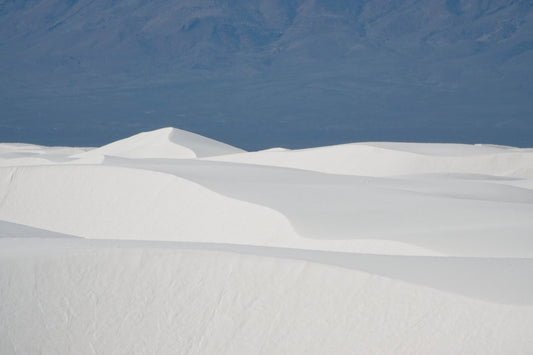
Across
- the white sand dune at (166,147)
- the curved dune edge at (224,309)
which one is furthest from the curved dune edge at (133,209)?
the white sand dune at (166,147)

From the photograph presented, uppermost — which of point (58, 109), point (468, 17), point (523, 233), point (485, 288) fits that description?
point (468, 17)

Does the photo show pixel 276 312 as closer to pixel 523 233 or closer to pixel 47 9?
pixel 523 233

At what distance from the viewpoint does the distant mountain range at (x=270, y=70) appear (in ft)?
257

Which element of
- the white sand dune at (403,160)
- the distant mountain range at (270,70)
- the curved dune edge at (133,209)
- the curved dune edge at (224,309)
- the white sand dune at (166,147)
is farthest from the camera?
the distant mountain range at (270,70)

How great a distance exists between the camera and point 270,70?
314 ft

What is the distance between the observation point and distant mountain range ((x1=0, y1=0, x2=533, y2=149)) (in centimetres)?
7825

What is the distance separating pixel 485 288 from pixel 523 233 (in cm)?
259

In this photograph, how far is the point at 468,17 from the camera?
340 ft

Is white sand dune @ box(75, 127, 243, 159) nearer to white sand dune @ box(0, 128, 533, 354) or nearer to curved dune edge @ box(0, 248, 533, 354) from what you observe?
white sand dune @ box(0, 128, 533, 354)

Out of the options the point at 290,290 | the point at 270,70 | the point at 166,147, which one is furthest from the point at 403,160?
the point at 270,70

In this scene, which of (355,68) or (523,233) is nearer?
(523,233)

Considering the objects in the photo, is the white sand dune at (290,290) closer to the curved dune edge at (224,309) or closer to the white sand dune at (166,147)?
the curved dune edge at (224,309)

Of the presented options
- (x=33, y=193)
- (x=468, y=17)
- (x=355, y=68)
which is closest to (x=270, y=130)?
(x=355, y=68)

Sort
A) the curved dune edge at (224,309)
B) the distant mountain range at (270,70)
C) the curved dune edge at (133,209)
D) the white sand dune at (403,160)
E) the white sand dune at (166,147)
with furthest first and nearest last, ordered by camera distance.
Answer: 1. the distant mountain range at (270,70)
2. the white sand dune at (166,147)
3. the white sand dune at (403,160)
4. the curved dune edge at (133,209)
5. the curved dune edge at (224,309)
